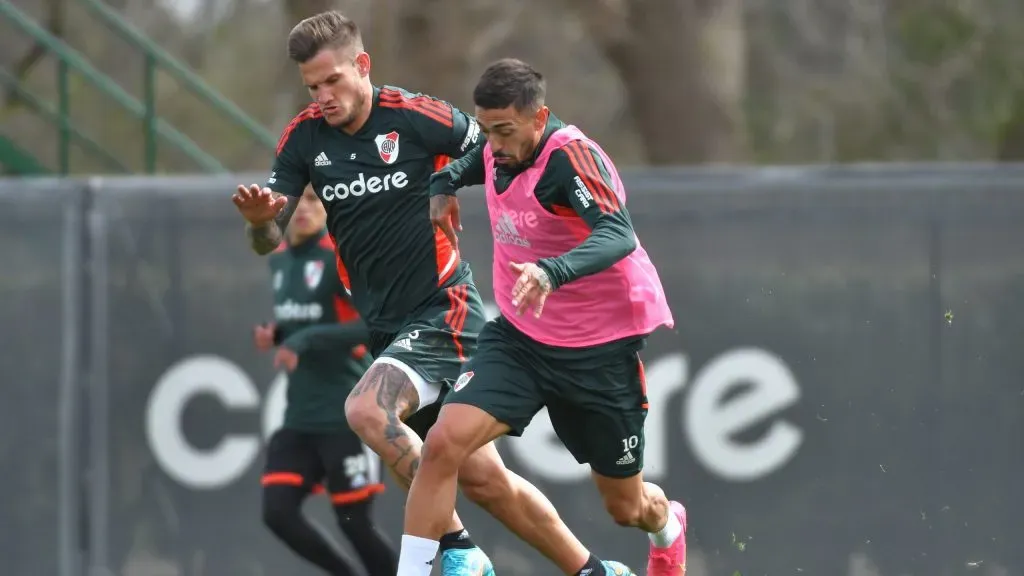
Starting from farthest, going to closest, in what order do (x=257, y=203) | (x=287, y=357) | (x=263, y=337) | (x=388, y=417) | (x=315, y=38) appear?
(x=263, y=337) → (x=287, y=357) → (x=315, y=38) → (x=388, y=417) → (x=257, y=203)

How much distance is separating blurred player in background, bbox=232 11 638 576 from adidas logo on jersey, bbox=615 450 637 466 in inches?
14.6

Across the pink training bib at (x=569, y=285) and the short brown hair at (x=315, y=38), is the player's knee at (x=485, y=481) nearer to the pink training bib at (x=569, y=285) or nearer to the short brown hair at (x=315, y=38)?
the pink training bib at (x=569, y=285)

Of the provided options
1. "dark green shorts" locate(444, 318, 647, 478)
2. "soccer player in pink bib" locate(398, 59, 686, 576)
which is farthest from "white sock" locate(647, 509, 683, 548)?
"dark green shorts" locate(444, 318, 647, 478)

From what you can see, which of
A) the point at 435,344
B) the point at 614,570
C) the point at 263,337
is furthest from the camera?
the point at 263,337

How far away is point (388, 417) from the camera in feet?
20.5

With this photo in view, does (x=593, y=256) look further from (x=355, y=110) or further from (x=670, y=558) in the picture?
(x=670, y=558)

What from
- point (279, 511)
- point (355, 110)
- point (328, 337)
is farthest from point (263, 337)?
point (355, 110)

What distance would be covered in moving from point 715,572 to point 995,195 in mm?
2576

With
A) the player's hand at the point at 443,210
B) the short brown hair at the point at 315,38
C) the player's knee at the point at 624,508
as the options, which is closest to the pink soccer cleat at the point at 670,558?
the player's knee at the point at 624,508

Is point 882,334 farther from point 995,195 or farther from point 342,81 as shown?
point 342,81

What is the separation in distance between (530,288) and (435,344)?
1260 mm

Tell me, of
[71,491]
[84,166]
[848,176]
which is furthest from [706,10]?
[71,491]

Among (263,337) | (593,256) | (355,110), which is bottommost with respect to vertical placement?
(263,337)

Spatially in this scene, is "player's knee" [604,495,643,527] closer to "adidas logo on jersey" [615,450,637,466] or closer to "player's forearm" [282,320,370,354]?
"adidas logo on jersey" [615,450,637,466]
